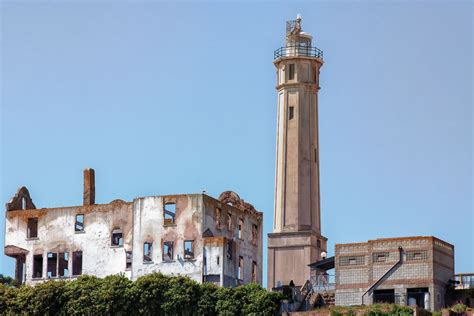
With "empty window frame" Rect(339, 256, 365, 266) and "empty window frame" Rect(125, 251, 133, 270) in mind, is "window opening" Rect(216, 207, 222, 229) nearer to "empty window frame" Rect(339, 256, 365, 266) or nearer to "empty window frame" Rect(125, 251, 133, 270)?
"empty window frame" Rect(125, 251, 133, 270)

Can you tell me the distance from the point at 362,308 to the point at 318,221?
54.0 ft

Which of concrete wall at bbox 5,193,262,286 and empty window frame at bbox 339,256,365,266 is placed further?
concrete wall at bbox 5,193,262,286

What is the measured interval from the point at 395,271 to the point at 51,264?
25.1 m

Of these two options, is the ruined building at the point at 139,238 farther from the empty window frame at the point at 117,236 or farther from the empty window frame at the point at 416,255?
the empty window frame at the point at 416,255

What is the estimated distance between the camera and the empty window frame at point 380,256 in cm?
8456

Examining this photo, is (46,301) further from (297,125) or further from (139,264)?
(297,125)

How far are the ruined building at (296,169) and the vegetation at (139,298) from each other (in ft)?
34.2

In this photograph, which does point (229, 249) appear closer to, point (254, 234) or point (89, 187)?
point (254, 234)

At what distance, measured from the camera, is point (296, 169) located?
98062mm

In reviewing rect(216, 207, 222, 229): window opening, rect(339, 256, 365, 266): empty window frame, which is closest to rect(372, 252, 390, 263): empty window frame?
rect(339, 256, 365, 266): empty window frame

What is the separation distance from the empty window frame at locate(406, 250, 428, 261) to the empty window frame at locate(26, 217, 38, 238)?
26.9 m

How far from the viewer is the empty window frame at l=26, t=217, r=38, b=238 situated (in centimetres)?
9749

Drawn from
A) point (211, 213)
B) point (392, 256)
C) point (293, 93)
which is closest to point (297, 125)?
point (293, 93)

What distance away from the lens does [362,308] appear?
8231cm
